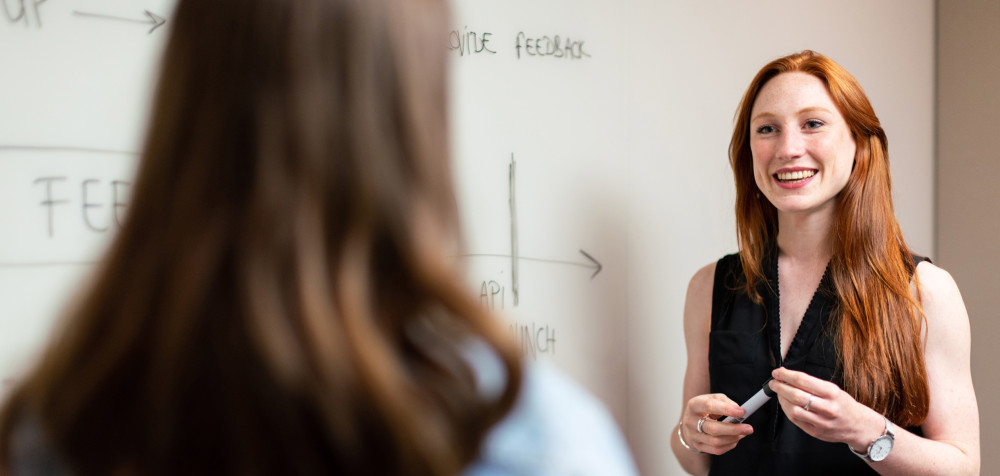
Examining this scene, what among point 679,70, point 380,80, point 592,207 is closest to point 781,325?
point 592,207

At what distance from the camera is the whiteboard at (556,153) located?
3.14ft

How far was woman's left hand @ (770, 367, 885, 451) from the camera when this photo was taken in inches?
47.6

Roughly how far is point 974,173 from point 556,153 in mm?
1375

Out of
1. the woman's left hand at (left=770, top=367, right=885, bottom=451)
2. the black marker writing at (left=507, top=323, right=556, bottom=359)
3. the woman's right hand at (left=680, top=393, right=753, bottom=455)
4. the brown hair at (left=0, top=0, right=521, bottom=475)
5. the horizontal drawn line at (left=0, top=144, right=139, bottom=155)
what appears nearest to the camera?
the brown hair at (left=0, top=0, right=521, bottom=475)

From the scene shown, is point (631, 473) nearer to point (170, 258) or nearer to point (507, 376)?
point (507, 376)

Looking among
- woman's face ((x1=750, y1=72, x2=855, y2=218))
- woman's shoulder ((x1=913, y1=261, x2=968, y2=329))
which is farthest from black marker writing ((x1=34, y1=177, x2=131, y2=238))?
woman's shoulder ((x1=913, y1=261, x2=968, y2=329))

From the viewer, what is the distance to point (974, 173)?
2.11 metres

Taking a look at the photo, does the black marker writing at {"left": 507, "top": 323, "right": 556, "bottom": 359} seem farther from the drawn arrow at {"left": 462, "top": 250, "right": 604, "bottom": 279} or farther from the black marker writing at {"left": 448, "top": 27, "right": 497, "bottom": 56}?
the black marker writing at {"left": 448, "top": 27, "right": 497, "bottom": 56}

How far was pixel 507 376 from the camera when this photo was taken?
453 mm

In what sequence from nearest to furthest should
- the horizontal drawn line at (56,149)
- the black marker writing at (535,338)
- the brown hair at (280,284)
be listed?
the brown hair at (280,284), the horizontal drawn line at (56,149), the black marker writing at (535,338)

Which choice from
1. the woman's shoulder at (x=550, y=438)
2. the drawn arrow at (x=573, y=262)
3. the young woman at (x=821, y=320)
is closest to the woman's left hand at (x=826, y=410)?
the young woman at (x=821, y=320)

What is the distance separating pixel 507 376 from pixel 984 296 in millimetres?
2123

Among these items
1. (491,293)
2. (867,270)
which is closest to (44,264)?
(491,293)

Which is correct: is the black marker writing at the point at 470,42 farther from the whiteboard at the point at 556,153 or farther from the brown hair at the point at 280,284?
the brown hair at the point at 280,284
